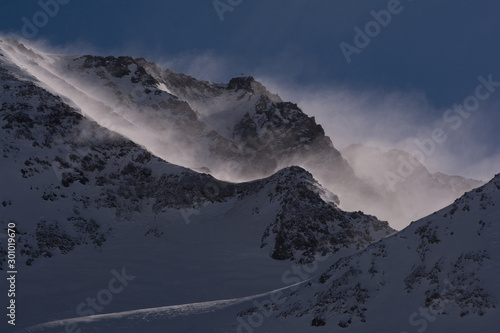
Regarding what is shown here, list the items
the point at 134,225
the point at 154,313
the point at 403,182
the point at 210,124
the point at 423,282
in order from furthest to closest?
1. the point at 403,182
2. the point at 210,124
3. the point at 134,225
4. the point at 154,313
5. the point at 423,282

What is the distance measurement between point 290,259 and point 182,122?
62723 mm

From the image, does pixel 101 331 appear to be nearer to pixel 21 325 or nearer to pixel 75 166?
pixel 21 325

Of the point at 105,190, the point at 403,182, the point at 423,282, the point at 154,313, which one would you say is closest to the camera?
the point at 423,282

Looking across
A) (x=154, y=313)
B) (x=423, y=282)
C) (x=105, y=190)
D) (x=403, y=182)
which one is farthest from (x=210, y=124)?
(x=423, y=282)

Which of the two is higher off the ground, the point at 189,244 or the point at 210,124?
the point at 210,124

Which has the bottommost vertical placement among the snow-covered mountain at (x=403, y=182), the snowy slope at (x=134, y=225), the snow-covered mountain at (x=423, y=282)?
the snow-covered mountain at (x=423, y=282)

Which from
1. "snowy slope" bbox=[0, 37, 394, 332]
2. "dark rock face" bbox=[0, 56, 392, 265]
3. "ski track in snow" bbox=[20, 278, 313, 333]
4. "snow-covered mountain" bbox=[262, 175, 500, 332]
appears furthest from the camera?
"dark rock face" bbox=[0, 56, 392, 265]

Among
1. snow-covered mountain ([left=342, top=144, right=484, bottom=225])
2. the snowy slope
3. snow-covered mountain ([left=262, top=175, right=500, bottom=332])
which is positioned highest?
snow-covered mountain ([left=342, top=144, right=484, bottom=225])

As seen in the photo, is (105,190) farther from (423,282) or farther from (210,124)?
(210,124)

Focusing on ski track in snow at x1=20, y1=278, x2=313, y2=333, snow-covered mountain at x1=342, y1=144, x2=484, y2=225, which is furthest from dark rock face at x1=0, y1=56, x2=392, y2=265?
snow-covered mountain at x1=342, y1=144, x2=484, y2=225

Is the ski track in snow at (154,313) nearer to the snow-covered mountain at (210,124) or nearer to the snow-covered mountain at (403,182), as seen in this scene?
the snow-covered mountain at (210,124)

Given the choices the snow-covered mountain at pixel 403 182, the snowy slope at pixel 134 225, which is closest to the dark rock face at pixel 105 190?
the snowy slope at pixel 134 225

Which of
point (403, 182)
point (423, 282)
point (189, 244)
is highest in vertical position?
point (403, 182)

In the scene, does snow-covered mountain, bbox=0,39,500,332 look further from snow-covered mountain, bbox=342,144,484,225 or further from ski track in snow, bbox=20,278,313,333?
snow-covered mountain, bbox=342,144,484,225
